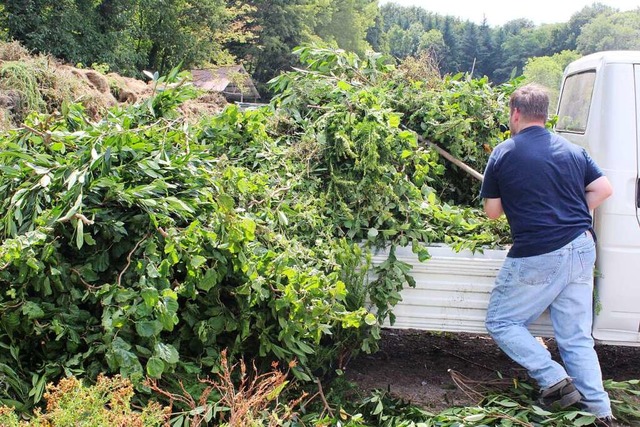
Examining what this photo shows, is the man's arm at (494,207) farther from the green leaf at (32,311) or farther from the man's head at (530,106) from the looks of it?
the green leaf at (32,311)

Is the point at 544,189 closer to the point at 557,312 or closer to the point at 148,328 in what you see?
the point at 557,312

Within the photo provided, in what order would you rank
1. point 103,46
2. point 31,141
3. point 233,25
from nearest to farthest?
point 31,141, point 103,46, point 233,25

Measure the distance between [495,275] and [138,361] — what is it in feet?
7.27

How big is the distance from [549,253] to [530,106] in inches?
33.9

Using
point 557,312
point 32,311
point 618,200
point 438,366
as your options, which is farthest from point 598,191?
point 32,311

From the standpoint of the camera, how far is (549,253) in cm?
356

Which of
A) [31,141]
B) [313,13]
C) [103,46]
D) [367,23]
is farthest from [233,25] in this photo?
[367,23]

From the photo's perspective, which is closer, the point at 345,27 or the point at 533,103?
the point at 533,103

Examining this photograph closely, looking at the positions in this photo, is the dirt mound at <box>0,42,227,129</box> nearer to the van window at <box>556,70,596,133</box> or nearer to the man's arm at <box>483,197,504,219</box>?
the van window at <box>556,70,596,133</box>

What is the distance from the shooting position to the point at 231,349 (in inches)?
129

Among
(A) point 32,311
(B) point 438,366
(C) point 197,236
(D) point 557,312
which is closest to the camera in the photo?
(A) point 32,311

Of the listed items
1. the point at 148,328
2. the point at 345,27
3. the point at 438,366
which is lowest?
the point at 438,366

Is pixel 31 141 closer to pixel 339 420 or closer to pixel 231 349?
pixel 231 349

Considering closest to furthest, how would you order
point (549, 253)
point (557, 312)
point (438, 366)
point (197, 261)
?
point (197, 261), point (549, 253), point (557, 312), point (438, 366)
